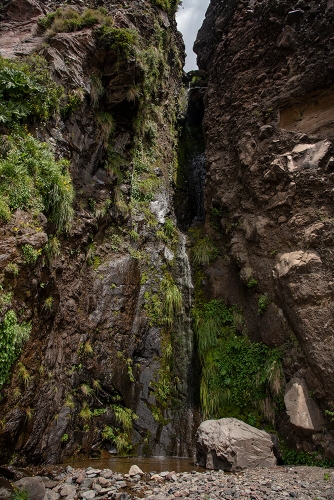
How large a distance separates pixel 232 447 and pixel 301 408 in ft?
6.76

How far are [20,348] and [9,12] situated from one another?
1420 centimetres

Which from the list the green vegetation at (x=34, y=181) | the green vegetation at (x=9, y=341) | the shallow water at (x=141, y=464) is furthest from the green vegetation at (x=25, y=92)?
the shallow water at (x=141, y=464)

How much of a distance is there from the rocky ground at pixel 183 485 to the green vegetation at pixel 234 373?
244 cm

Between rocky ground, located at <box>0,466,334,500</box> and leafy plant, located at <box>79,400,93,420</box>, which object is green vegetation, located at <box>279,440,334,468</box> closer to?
rocky ground, located at <box>0,466,334,500</box>

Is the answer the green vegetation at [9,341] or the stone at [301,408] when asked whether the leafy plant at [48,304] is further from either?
the stone at [301,408]

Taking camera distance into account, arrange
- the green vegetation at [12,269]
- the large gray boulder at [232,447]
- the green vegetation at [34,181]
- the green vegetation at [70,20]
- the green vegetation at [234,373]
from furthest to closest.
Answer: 1. the green vegetation at [70,20]
2. the green vegetation at [234,373]
3. the green vegetation at [34,181]
4. the large gray boulder at [232,447]
5. the green vegetation at [12,269]

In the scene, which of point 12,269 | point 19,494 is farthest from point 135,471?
point 12,269

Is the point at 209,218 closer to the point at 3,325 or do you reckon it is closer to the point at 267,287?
the point at 267,287

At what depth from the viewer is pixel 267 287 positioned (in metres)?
9.95

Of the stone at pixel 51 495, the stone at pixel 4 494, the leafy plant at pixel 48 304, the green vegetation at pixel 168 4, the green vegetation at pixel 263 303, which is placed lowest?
the stone at pixel 51 495

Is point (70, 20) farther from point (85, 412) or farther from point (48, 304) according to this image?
point (85, 412)

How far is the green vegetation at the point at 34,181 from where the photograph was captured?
7023 millimetres

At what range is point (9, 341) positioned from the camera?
19.3ft

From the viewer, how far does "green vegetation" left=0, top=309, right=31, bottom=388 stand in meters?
5.76
